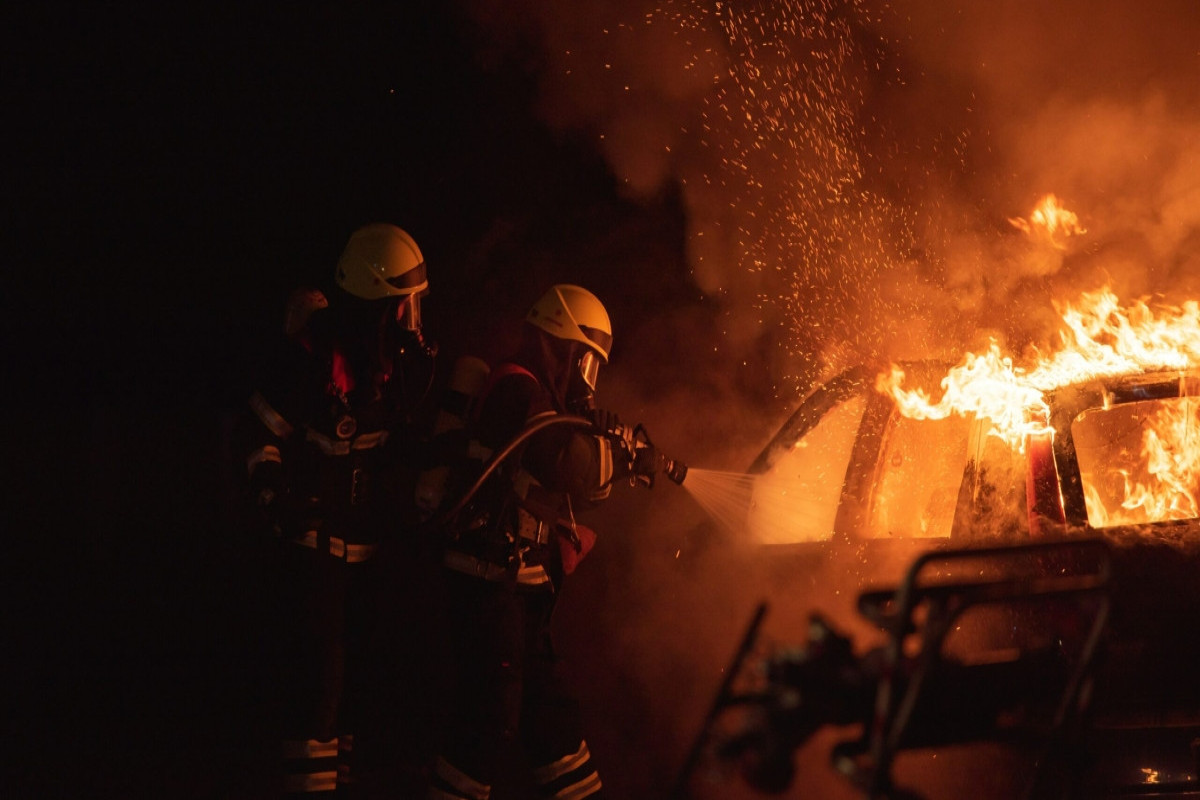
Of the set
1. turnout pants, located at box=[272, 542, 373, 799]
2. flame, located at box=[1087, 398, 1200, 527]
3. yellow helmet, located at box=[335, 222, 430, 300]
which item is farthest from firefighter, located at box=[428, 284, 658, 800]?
flame, located at box=[1087, 398, 1200, 527]

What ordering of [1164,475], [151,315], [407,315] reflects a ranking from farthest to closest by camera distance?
[151,315]
[407,315]
[1164,475]

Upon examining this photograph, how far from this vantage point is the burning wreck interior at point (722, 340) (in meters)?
3.49

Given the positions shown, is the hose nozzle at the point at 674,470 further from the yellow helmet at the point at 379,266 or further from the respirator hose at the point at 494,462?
the yellow helmet at the point at 379,266

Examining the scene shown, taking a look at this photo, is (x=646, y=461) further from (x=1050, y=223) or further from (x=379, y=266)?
(x=1050, y=223)

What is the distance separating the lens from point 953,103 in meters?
9.34

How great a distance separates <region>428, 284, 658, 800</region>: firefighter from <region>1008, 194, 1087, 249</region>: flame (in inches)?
204

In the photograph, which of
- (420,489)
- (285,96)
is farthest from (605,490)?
(285,96)

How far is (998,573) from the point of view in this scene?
147 inches

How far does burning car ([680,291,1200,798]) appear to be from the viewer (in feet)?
7.22

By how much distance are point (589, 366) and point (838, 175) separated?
14.3ft

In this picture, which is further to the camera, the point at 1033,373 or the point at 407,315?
the point at 407,315

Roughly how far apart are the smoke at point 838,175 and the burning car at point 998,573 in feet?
4.78

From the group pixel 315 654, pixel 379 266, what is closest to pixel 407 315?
pixel 379 266

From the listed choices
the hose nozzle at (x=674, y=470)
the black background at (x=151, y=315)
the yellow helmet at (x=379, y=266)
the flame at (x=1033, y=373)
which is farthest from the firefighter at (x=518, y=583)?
the black background at (x=151, y=315)
